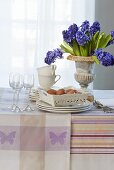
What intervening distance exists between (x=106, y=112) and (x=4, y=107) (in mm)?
395

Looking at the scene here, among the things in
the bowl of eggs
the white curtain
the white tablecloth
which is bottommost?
the white tablecloth

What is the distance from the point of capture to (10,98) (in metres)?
1.50

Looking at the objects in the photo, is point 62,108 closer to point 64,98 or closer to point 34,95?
point 64,98

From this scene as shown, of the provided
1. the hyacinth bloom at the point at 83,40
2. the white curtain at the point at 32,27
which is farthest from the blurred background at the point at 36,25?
the hyacinth bloom at the point at 83,40

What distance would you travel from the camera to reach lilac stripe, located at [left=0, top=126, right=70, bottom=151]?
1.21m

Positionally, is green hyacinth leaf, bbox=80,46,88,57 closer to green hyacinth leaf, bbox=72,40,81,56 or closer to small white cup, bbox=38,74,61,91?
green hyacinth leaf, bbox=72,40,81,56

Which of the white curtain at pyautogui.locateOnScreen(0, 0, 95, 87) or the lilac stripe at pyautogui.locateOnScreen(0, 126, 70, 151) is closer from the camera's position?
the lilac stripe at pyautogui.locateOnScreen(0, 126, 70, 151)

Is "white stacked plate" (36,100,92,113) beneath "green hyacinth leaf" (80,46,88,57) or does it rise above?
beneath

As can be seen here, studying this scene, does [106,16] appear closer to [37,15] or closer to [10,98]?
[37,15]

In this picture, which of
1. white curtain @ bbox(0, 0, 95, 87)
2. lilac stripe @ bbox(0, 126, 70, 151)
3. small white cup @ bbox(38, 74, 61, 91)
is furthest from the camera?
white curtain @ bbox(0, 0, 95, 87)

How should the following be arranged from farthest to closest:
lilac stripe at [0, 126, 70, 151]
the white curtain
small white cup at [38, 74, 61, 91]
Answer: the white curtain → small white cup at [38, 74, 61, 91] → lilac stripe at [0, 126, 70, 151]

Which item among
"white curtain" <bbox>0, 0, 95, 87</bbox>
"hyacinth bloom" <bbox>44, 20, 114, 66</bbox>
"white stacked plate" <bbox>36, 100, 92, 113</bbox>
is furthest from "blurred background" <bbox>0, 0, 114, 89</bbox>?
"white stacked plate" <bbox>36, 100, 92, 113</bbox>

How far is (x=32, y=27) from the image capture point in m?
2.91

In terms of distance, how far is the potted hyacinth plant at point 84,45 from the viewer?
4.70 ft
